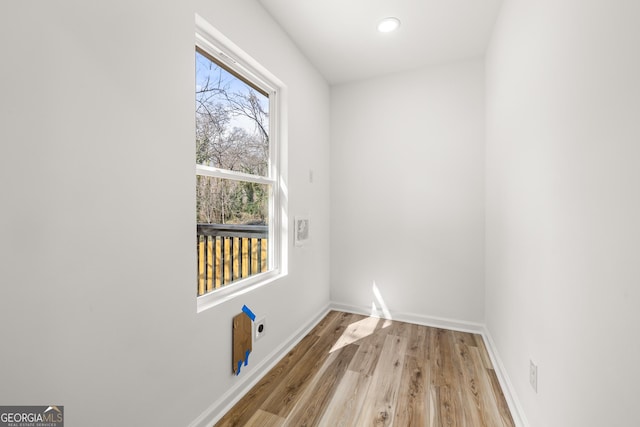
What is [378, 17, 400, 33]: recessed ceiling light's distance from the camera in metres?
2.10

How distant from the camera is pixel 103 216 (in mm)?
1033

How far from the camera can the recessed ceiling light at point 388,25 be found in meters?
2.10

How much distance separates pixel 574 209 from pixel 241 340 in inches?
69.6

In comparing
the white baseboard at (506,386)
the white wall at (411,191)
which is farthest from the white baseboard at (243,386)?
the white baseboard at (506,386)

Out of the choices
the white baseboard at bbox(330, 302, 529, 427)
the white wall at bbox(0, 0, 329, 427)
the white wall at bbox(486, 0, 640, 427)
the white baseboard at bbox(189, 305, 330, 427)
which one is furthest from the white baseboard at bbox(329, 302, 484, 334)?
the white wall at bbox(0, 0, 329, 427)

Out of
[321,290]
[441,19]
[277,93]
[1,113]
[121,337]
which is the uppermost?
[441,19]

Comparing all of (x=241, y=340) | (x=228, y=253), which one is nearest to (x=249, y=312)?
(x=241, y=340)

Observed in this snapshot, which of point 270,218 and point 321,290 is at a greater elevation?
point 270,218

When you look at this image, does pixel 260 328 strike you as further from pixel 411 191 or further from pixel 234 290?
pixel 411 191

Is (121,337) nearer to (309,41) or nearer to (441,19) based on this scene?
(309,41)

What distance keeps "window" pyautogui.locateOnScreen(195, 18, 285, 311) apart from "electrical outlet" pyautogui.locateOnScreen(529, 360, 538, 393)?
1.61m

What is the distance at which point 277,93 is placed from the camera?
2291mm

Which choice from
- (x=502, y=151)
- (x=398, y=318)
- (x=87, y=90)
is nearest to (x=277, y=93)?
(x=87, y=90)

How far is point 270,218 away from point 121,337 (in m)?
1.29
